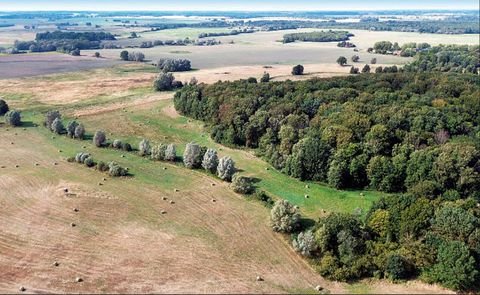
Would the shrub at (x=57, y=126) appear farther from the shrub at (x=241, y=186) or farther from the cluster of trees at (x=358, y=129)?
the shrub at (x=241, y=186)

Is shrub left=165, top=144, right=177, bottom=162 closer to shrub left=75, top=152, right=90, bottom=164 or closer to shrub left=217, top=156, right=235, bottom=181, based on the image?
shrub left=217, top=156, right=235, bottom=181

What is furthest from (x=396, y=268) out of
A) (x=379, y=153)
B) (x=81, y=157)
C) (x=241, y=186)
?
(x=81, y=157)

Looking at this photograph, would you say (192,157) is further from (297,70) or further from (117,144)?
(297,70)

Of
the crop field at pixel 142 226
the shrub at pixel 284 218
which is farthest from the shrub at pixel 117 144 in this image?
the shrub at pixel 284 218

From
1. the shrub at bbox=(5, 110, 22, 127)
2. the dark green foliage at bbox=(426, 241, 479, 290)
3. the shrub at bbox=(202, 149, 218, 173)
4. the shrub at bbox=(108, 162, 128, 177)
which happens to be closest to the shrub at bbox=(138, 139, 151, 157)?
the shrub at bbox=(108, 162, 128, 177)

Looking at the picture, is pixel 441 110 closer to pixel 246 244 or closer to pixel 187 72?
pixel 246 244

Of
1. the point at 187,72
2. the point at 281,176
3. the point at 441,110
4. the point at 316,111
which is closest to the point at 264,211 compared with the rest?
the point at 281,176
